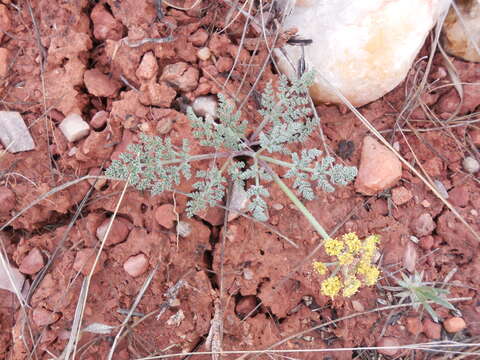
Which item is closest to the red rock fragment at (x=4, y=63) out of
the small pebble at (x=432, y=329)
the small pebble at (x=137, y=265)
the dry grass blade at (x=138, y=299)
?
the small pebble at (x=137, y=265)

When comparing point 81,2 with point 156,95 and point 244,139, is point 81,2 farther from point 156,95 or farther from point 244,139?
point 244,139

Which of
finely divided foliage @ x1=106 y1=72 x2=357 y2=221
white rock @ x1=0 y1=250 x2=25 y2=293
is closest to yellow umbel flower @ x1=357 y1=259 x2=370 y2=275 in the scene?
finely divided foliage @ x1=106 y1=72 x2=357 y2=221

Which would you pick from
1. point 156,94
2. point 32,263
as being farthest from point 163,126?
point 32,263

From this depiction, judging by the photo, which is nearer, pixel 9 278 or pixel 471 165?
pixel 9 278

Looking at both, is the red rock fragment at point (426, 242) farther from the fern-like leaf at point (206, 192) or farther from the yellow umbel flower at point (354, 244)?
the fern-like leaf at point (206, 192)

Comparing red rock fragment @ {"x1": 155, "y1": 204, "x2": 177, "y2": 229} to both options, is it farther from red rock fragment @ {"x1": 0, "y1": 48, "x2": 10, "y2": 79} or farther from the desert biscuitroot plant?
red rock fragment @ {"x1": 0, "y1": 48, "x2": 10, "y2": 79}

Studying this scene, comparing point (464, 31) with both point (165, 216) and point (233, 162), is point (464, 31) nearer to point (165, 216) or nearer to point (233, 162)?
point (233, 162)
